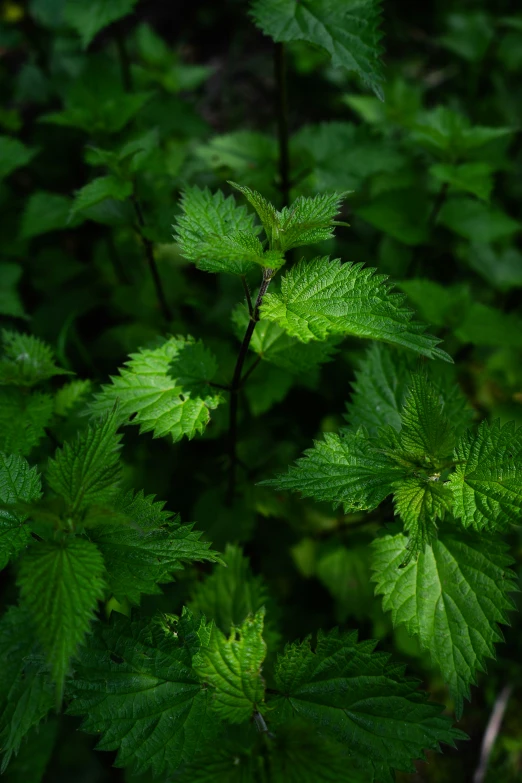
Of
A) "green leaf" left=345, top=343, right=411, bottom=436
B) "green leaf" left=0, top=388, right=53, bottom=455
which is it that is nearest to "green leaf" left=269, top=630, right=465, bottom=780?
"green leaf" left=345, top=343, right=411, bottom=436

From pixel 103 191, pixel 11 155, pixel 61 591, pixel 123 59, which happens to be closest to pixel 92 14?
pixel 123 59

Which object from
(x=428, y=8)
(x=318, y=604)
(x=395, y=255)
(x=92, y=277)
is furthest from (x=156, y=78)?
(x=318, y=604)

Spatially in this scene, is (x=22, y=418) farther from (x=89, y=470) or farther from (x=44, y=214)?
(x=44, y=214)

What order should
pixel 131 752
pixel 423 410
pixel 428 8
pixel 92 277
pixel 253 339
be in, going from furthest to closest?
1. pixel 428 8
2. pixel 92 277
3. pixel 253 339
4. pixel 423 410
5. pixel 131 752

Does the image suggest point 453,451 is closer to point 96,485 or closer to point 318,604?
point 96,485

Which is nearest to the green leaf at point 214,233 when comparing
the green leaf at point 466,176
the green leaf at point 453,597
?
the green leaf at point 453,597

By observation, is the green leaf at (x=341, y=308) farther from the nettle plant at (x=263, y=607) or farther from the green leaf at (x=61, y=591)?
the green leaf at (x=61, y=591)

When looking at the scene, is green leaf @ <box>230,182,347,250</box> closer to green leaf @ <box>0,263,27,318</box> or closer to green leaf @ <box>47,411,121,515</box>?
green leaf @ <box>47,411,121,515</box>
